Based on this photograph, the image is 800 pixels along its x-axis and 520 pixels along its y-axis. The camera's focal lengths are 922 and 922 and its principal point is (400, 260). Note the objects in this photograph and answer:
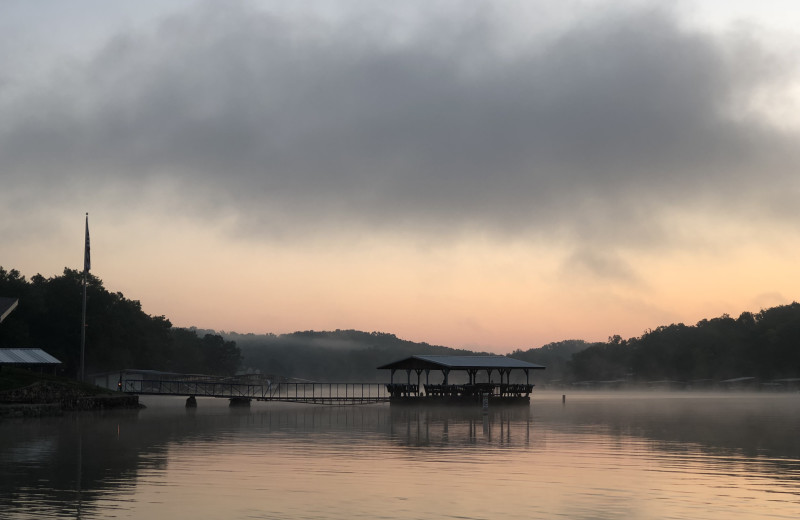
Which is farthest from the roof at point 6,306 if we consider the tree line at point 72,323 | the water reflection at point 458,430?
the water reflection at point 458,430

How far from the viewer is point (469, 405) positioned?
9456cm

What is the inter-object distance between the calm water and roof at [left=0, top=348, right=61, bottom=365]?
22.0 m

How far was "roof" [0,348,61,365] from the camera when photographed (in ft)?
258

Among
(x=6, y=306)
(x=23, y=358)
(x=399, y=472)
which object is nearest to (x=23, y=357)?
(x=23, y=358)

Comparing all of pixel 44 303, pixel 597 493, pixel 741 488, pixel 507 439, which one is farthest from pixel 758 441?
pixel 44 303

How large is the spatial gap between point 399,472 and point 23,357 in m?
58.3

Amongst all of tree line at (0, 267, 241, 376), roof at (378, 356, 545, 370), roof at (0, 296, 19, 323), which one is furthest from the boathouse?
tree line at (0, 267, 241, 376)

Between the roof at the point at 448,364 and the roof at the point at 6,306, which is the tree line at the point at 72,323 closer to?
the roof at the point at 6,306

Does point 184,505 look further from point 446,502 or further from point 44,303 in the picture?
point 44,303

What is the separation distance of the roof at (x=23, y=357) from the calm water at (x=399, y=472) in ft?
72.1

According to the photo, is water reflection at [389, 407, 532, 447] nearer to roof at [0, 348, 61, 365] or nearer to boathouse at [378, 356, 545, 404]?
boathouse at [378, 356, 545, 404]

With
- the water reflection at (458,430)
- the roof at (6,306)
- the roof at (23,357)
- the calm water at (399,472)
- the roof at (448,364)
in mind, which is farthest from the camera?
the roof at (448,364)

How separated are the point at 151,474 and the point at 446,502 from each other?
38.4 feet

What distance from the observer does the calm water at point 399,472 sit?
24297mm
